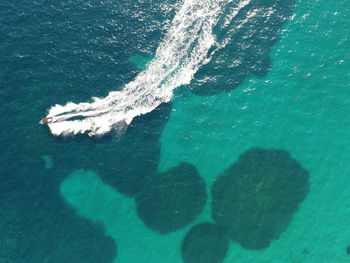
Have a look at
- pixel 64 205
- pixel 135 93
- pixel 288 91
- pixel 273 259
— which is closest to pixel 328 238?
pixel 273 259

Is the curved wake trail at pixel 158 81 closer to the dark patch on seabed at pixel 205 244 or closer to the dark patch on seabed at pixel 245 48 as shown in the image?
the dark patch on seabed at pixel 245 48

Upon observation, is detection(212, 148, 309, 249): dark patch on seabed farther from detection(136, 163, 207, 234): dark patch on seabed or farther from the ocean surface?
detection(136, 163, 207, 234): dark patch on seabed

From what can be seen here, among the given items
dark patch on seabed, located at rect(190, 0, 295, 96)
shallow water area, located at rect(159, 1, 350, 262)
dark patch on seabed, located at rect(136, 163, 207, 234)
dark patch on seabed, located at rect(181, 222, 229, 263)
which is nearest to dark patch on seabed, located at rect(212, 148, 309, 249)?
shallow water area, located at rect(159, 1, 350, 262)

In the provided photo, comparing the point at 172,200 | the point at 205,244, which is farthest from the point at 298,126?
the point at 205,244

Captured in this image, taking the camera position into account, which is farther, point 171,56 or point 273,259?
point 171,56

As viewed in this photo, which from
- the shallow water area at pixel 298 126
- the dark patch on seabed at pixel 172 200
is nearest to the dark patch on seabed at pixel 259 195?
the shallow water area at pixel 298 126

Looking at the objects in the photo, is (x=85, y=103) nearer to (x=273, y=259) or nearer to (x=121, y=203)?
(x=121, y=203)
